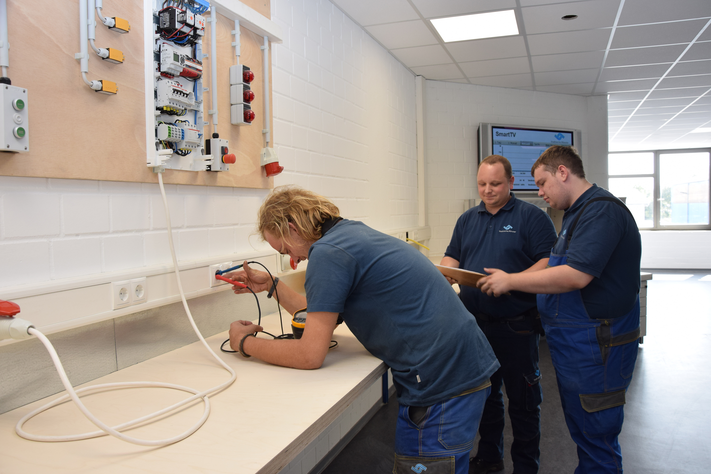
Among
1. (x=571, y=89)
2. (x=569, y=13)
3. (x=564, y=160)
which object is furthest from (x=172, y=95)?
(x=571, y=89)

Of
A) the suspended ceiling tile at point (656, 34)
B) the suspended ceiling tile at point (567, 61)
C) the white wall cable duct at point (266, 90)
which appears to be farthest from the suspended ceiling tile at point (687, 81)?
the white wall cable duct at point (266, 90)

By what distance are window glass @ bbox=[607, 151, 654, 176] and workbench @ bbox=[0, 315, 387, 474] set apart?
10.1 metres

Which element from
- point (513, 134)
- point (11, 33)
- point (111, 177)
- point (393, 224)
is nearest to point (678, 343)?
point (513, 134)

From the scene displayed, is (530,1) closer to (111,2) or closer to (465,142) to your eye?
(465,142)

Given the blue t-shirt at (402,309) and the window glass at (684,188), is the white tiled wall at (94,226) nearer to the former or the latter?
the blue t-shirt at (402,309)

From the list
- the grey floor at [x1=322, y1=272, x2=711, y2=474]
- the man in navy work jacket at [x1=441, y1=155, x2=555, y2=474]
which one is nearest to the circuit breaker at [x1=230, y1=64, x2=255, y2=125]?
the man in navy work jacket at [x1=441, y1=155, x2=555, y2=474]

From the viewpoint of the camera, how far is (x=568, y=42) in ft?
12.0

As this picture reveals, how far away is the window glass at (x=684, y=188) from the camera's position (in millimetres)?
9484

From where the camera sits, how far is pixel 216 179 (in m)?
1.80

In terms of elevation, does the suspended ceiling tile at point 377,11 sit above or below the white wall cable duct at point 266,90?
above

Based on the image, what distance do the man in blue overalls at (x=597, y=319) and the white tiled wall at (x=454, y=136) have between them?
311 cm

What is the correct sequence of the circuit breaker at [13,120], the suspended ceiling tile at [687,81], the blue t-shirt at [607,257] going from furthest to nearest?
1. the suspended ceiling tile at [687,81]
2. the blue t-shirt at [607,257]
3. the circuit breaker at [13,120]

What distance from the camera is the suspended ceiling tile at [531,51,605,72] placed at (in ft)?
13.1

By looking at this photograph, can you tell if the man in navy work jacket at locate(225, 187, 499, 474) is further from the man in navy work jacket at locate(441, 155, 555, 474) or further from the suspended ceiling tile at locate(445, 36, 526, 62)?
the suspended ceiling tile at locate(445, 36, 526, 62)
